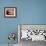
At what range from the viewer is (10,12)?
4.96m

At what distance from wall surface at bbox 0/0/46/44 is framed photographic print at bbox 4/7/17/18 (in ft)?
0.37

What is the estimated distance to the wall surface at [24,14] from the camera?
4.96 meters

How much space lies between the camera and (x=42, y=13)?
4.98m

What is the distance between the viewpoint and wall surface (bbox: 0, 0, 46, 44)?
4965 mm

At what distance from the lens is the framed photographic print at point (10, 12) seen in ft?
16.3

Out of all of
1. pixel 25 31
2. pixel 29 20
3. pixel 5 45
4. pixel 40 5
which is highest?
pixel 40 5

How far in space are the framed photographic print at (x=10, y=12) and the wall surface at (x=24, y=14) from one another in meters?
0.11

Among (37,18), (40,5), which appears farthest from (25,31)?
(40,5)

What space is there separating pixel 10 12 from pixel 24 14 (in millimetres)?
527

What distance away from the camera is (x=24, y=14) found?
4.98 m

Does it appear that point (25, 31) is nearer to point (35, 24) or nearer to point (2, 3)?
point (35, 24)

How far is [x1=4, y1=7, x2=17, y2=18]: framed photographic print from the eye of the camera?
16.3 feet

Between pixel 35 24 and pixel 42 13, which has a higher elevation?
pixel 42 13

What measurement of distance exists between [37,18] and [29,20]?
0.31 meters
